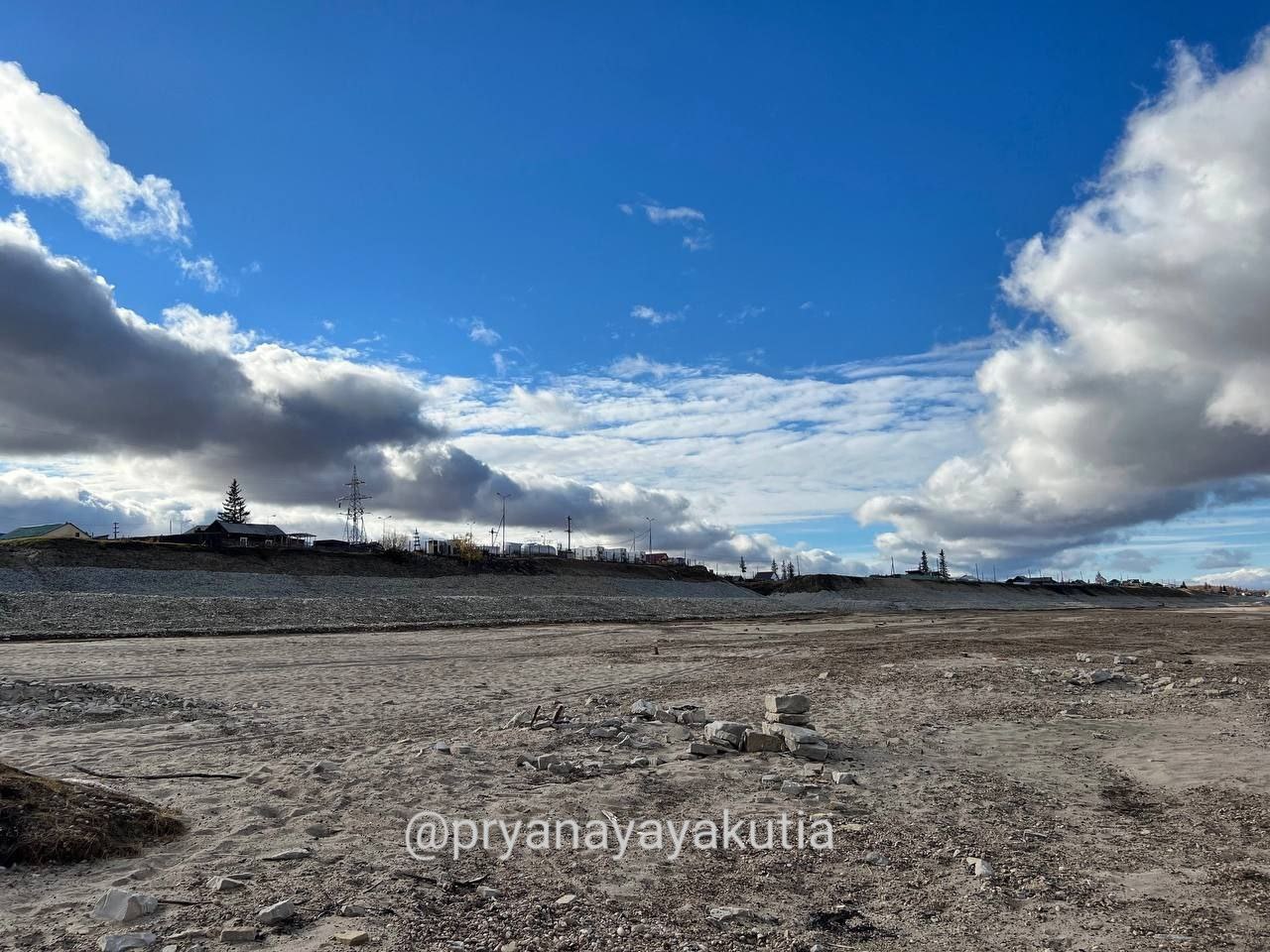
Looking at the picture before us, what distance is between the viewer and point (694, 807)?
324 inches

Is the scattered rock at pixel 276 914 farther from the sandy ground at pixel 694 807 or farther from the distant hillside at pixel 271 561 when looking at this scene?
the distant hillside at pixel 271 561

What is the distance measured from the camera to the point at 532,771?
374 inches

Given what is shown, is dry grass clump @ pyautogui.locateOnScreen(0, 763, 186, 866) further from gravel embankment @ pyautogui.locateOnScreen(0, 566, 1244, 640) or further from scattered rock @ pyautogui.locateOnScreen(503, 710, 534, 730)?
gravel embankment @ pyautogui.locateOnScreen(0, 566, 1244, 640)

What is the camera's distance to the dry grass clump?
6.23 m

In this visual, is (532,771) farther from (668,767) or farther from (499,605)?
(499,605)

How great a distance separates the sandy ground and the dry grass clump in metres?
0.22

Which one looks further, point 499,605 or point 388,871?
point 499,605

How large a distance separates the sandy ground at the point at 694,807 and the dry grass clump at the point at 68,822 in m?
0.22

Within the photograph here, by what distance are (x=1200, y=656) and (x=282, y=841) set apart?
87.9 feet

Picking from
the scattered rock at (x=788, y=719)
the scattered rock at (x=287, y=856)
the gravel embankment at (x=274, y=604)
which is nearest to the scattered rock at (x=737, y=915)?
the scattered rock at (x=287, y=856)

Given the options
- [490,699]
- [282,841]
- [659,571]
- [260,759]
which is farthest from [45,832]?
[659,571]

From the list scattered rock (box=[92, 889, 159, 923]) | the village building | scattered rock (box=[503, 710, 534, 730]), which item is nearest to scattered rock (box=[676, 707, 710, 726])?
scattered rock (box=[503, 710, 534, 730])

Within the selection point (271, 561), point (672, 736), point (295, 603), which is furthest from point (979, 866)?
point (271, 561)

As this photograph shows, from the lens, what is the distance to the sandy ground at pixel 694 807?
17.9 ft
